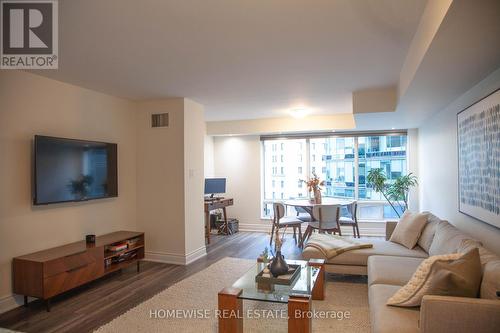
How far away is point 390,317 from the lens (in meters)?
1.99

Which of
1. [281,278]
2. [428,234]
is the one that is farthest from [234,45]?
[428,234]

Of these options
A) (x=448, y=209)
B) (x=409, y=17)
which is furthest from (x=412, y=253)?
(x=409, y=17)

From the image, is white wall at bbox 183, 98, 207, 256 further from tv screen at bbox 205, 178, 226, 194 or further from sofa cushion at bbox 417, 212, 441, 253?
sofa cushion at bbox 417, 212, 441, 253

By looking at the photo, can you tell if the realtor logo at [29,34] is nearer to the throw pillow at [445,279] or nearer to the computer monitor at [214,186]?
the throw pillow at [445,279]

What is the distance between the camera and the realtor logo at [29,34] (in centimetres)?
223

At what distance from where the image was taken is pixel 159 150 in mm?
4836

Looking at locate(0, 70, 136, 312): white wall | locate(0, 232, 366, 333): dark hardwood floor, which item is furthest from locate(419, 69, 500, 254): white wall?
locate(0, 70, 136, 312): white wall

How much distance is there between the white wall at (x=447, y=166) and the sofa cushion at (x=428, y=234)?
24cm

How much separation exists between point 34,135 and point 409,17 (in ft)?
12.2

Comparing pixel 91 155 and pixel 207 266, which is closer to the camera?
pixel 91 155

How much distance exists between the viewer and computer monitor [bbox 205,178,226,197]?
665cm

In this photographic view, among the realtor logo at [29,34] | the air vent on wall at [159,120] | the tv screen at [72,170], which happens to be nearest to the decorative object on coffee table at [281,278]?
the tv screen at [72,170]

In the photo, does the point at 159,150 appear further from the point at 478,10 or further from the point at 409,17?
the point at 478,10

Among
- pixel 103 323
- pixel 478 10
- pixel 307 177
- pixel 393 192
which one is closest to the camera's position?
pixel 478 10
